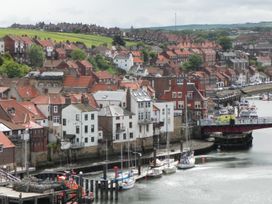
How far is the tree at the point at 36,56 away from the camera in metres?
111

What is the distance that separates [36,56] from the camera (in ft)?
363

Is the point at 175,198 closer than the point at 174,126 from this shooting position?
Yes

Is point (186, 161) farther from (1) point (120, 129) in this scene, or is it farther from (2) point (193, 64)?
(2) point (193, 64)

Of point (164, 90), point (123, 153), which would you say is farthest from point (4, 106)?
point (164, 90)

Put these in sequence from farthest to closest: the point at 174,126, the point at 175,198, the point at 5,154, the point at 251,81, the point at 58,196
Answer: the point at 251,81 → the point at 174,126 → the point at 5,154 → the point at 175,198 → the point at 58,196

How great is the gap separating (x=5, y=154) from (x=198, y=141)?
23156 millimetres

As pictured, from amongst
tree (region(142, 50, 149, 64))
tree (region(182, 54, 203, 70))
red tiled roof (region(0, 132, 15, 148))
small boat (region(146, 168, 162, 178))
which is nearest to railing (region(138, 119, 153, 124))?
small boat (region(146, 168, 162, 178))

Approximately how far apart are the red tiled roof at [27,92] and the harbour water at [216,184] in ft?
50.9

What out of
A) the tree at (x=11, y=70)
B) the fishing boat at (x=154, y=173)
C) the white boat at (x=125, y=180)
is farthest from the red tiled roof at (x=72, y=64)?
the white boat at (x=125, y=180)

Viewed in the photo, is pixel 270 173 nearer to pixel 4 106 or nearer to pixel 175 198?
pixel 175 198

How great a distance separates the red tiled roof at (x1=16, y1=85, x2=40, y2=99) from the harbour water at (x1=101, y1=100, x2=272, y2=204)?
50.9ft

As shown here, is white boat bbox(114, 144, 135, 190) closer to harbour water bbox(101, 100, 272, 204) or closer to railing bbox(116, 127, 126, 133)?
harbour water bbox(101, 100, 272, 204)

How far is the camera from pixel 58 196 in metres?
44.2

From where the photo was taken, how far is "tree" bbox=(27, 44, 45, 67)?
4354 inches
